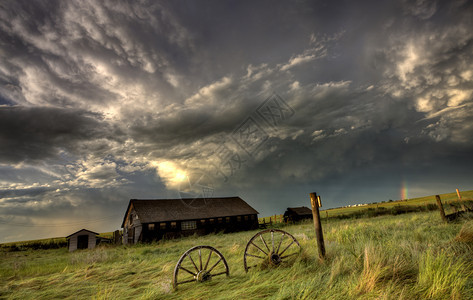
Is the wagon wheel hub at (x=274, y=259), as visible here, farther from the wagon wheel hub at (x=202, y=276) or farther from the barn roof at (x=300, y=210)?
the barn roof at (x=300, y=210)

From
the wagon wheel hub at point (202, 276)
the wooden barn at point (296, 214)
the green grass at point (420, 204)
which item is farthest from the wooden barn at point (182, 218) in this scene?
the wagon wheel hub at point (202, 276)

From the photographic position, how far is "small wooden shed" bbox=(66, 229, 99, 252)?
26750mm

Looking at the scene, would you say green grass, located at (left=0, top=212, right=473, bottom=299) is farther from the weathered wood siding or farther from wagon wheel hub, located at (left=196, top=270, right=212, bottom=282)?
the weathered wood siding

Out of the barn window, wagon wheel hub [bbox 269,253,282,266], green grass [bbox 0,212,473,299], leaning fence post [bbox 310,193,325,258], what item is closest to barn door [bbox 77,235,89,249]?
the barn window

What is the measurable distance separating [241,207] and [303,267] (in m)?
29.5

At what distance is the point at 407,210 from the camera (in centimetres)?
3116

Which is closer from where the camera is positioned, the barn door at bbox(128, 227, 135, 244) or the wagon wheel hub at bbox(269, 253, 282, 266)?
the wagon wheel hub at bbox(269, 253, 282, 266)

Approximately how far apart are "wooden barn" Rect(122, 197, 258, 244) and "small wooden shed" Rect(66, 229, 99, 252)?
3.61 m

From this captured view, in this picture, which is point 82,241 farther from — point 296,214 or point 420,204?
point 420,204

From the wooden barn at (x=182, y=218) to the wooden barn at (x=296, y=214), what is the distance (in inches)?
358

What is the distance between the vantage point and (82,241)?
27.5 meters

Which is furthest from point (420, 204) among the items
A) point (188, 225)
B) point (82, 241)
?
point (82, 241)

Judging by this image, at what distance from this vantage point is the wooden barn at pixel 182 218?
25562 millimetres

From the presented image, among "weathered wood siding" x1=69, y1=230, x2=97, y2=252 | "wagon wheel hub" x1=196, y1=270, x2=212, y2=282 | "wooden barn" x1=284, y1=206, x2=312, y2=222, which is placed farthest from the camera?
"wooden barn" x1=284, y1=206, x2=312, y2=222
